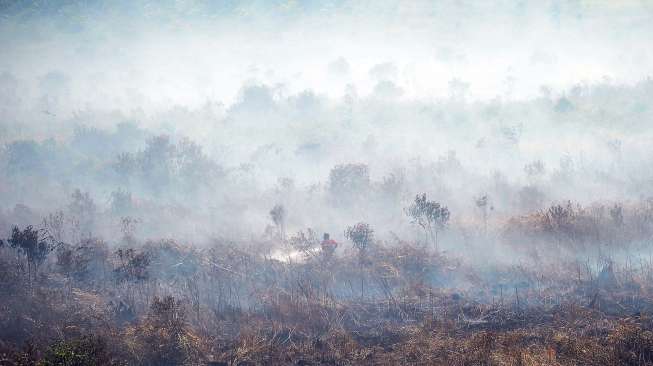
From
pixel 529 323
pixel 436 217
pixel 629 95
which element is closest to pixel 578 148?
pixel 629 95

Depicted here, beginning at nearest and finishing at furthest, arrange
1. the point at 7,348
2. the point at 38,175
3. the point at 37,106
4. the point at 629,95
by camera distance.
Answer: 1. the point at 7,348
2. the point at 38,175
3. the point at 629,95
4. the point at 37,106

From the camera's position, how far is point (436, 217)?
29.6 meters

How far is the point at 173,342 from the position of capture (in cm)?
1670

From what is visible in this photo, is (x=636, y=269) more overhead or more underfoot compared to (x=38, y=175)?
more underfoot

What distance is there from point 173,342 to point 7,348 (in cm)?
623

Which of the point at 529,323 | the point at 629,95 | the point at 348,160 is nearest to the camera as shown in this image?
the point at 529,323

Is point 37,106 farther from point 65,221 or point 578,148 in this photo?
point 578,148

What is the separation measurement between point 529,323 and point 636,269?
10.8 meters

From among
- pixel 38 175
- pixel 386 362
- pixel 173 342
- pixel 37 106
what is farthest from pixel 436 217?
pixel 37 106

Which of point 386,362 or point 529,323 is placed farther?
point 529,323

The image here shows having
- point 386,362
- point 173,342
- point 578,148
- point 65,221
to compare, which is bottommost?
point 386,362

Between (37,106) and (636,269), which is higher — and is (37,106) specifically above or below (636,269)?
above

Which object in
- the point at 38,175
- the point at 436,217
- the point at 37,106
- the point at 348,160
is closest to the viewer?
the point at 436,217

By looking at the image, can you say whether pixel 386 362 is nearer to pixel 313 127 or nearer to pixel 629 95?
pixel 313 127
